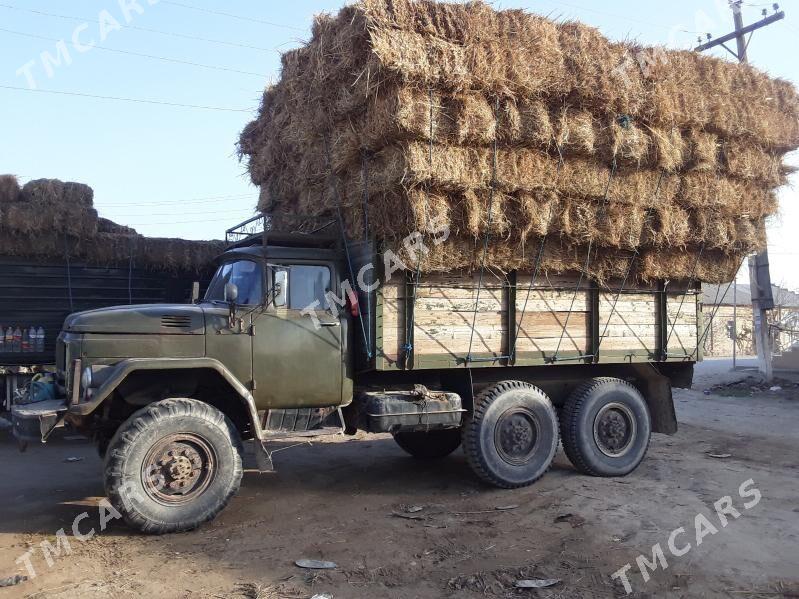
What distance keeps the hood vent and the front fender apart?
1.18 feet

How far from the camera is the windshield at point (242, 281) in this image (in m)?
6.05

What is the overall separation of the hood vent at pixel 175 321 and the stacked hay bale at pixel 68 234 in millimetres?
3793

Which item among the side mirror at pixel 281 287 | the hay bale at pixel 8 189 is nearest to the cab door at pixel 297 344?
the side mirror at pixel 281 287

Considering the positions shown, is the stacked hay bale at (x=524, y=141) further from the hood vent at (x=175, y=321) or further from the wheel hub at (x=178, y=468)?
the wheel hub at (x=178, y=468)

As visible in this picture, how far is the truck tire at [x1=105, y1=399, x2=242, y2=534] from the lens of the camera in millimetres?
5059

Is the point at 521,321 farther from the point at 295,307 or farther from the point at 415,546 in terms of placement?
the point at 415,546

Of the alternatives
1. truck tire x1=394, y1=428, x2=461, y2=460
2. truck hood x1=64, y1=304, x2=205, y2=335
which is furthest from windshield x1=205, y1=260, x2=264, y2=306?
truck tire x1=394, y1=428, x2=461, y2=460

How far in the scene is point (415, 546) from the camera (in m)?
4.97

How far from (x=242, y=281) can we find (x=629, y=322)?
4532 mm

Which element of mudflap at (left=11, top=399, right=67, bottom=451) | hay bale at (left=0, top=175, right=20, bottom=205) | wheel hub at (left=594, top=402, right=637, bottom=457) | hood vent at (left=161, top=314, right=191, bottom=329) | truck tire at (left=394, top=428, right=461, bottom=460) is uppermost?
hay bale at (left=0, top=175, right=20, bottom=205)

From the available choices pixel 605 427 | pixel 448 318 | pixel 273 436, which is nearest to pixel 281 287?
pixel 273 436

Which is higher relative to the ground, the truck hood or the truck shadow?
the truck hood

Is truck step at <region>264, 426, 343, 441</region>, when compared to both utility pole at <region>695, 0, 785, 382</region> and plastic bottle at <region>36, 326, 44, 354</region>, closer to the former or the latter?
plastic bottle at <region>36, 326, 44, 354</region>

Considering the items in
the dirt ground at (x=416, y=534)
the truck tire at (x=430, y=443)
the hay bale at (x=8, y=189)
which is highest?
the hay bale at (x=8, y=189)
